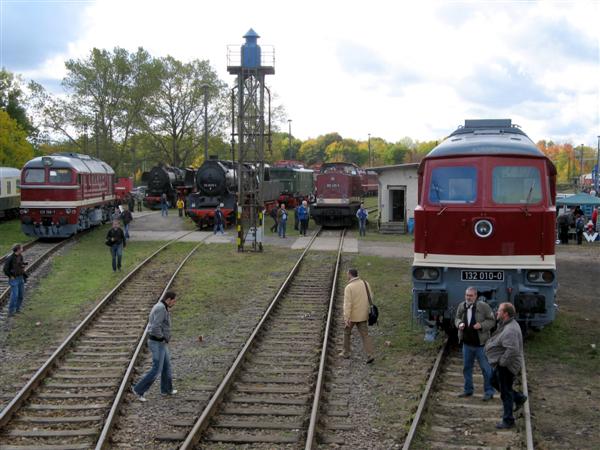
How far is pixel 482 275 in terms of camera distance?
10664 mm

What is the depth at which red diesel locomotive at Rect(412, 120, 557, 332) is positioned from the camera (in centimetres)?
1043

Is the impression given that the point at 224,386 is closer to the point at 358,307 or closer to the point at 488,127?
the point at 358,307

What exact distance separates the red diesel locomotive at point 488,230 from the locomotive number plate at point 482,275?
2 cm

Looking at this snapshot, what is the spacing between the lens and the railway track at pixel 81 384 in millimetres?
7773

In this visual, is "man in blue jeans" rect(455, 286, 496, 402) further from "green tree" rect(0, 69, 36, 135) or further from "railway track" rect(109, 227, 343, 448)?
"green tree" rect(0, 69, 36, 135)

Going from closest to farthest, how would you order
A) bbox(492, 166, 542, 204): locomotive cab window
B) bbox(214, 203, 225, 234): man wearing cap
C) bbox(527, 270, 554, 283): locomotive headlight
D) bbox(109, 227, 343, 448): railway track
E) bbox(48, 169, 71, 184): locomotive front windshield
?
bbox(109, 227, 343, 448): railway track < bbox(527, 270, 554, 283): locomotive headlight < bbox(492, 166, 542, 204): locomotive cab window < bbox(48, 169, 71, 184): locomotive front windshield < bbox(214, 203, 225, 234): man wearing cap

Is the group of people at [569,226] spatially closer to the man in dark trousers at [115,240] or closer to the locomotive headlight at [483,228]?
the man in dark trousers at [115,240]

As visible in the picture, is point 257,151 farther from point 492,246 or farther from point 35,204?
point 492,246

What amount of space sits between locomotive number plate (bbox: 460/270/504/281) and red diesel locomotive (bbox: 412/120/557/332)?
0.05 feet

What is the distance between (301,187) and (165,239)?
21263 mm

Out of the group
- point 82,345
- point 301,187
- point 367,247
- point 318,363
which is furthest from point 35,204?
point 301,187

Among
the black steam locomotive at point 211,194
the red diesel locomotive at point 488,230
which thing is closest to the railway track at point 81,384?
the red diesel locomotive at point 488,230

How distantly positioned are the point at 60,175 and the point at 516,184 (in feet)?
63.1

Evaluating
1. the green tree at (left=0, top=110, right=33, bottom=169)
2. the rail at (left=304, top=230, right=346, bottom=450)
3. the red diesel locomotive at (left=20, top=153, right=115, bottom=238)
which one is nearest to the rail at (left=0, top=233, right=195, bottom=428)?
the rail at (left=304, top=230, right=346, bottom=450)
